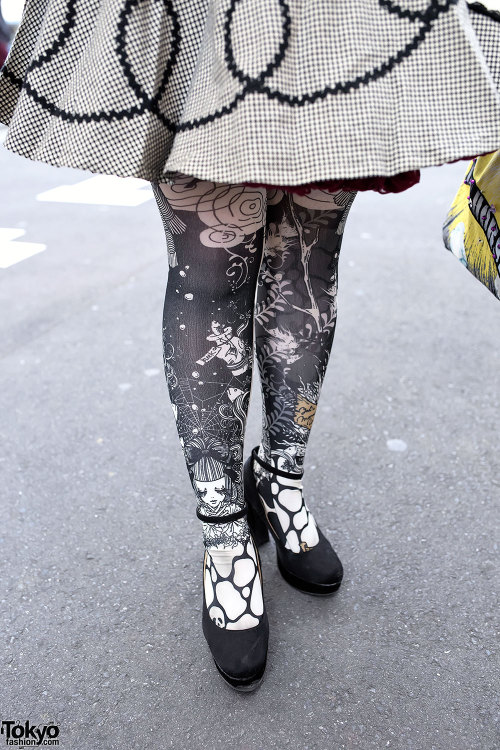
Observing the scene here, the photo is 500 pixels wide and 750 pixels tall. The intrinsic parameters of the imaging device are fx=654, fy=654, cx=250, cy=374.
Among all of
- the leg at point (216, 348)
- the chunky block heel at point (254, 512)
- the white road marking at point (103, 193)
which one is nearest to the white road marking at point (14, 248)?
the white road marking at point (103, 193)

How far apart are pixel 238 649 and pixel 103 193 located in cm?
260

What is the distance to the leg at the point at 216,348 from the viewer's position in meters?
0.75

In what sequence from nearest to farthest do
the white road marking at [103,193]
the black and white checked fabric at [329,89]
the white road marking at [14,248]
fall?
the black and white checked fabric at [329,89] < the white road marking at [14,248] < the white road marking at [103,193]

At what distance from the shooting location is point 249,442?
1360 millimetres

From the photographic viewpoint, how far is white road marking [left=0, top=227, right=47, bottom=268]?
7.61ft

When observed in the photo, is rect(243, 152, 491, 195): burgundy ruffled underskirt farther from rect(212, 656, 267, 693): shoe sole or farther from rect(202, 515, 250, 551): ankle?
rect(212, 656, 267, 693): shoe sole

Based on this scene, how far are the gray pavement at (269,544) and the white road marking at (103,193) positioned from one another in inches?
39.9

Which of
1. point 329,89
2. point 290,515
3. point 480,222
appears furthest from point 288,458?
point 329,89

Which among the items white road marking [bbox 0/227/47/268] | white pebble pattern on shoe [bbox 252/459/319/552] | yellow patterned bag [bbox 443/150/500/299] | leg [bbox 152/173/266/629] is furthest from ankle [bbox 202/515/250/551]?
white road marking [bbox 0/227/47/268]

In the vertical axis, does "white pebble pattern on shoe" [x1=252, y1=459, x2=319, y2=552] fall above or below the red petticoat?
below

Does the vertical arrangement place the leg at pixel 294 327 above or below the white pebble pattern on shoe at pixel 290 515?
above

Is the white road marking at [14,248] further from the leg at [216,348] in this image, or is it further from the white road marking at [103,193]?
the leg at [216,348]

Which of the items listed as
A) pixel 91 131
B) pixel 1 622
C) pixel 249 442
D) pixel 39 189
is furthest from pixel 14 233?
pixel 91 131

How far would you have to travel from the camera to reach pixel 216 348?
806 mm
